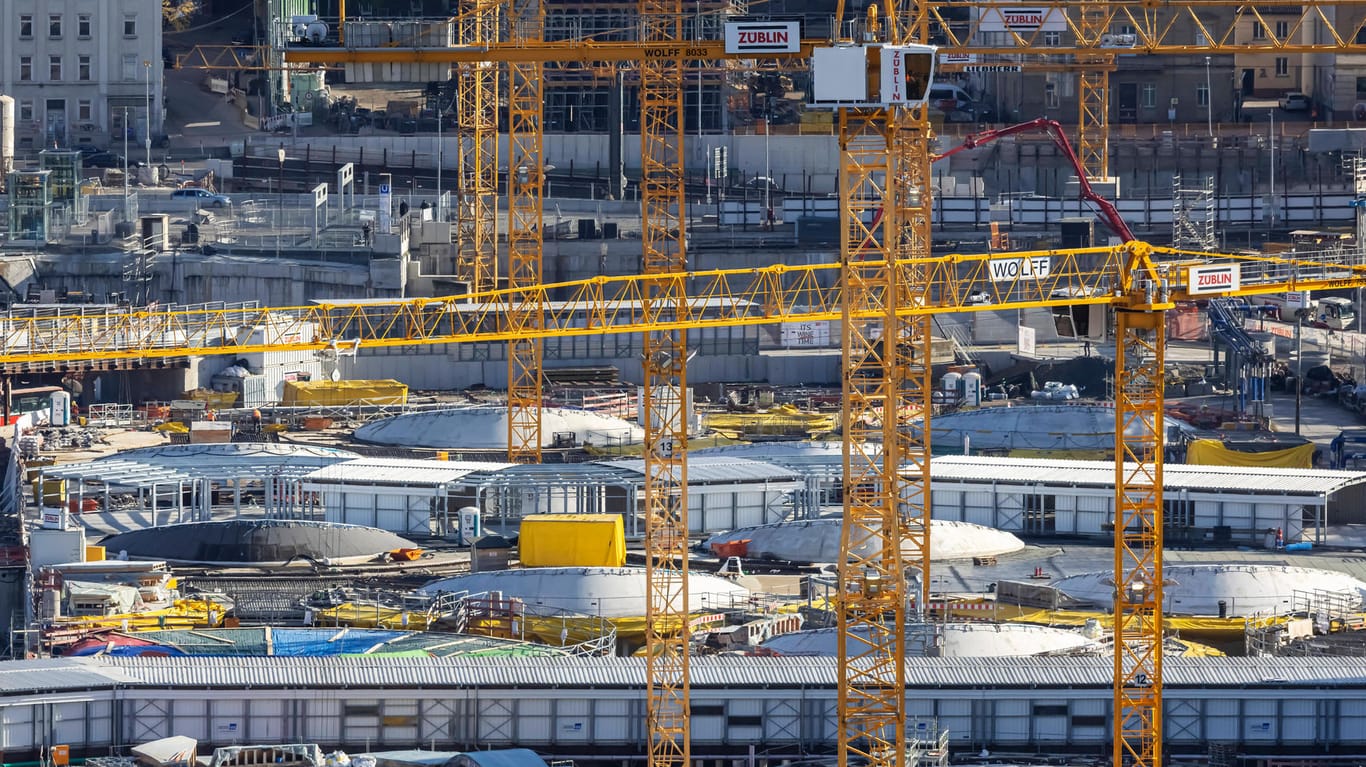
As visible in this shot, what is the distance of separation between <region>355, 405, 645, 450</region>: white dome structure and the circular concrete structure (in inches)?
574

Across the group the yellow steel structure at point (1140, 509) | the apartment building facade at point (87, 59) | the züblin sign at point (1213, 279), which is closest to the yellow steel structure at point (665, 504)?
the yellow steel structure at point (1140, 509)

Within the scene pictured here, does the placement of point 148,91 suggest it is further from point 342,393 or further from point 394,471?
point 394,471

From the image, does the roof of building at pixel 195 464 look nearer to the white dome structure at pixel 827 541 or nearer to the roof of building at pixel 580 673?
the white dome structure at pixel 827 541

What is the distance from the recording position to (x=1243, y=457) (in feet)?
317

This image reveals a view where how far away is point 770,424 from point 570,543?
21708 millimetres

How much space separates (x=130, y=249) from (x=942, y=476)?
4394 cm

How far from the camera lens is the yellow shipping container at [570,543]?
82875 mm

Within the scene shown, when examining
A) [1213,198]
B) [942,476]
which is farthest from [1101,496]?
[1213,198]

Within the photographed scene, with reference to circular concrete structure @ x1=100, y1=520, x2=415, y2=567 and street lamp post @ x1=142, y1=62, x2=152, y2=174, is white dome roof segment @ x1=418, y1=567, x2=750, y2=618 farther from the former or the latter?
street lamp post @ x1=142, y1=62, x2=152, y2=174

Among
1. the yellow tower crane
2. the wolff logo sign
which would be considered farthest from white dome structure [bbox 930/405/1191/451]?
the yellow tower crane

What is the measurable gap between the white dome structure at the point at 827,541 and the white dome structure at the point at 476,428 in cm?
1474

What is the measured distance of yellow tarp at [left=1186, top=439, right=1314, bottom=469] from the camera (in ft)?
317

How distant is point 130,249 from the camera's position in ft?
411

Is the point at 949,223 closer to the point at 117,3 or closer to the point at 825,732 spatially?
the point at 117,3
